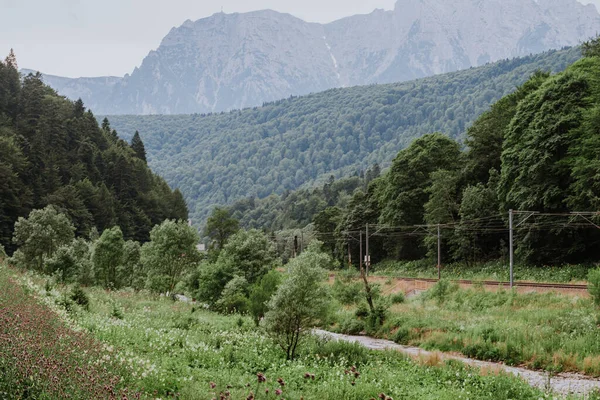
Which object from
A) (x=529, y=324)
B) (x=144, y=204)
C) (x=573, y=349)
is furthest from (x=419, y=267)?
(x=144, y=204)

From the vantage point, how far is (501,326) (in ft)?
88.6

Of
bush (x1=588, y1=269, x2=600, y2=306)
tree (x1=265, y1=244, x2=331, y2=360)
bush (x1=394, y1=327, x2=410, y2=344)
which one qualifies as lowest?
bush (x1=394, y1=327, x2=410, y2=344)

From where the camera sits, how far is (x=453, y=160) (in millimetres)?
71750

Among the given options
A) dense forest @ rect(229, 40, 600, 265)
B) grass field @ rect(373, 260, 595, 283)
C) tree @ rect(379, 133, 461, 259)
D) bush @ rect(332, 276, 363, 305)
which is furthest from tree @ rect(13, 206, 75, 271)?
tree @ rect(379, 133, 461, 259)

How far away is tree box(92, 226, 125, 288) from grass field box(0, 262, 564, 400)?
3838 centimetres

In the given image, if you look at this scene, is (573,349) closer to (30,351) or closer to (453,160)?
(30,351)

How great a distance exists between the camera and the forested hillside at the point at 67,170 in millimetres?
96625

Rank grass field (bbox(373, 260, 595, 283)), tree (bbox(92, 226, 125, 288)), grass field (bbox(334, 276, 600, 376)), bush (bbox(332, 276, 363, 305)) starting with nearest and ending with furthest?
1. grass field (bbox(334, 276, 600, 376))
2. bush (bbox(332, 276, 363, 305))
3. grass field (bbox(373, 260, 595, 283))
4. tree (bbox(92, 226, 125, 288))

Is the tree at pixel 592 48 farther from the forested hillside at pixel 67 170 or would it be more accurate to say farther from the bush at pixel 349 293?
the forested hillside at pixel 67 170

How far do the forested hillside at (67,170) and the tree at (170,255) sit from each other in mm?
42440

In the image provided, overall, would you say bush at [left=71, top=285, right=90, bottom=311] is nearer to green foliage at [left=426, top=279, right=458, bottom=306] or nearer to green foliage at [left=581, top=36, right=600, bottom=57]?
green foliage at [left=426, top=279, right=458, bottom=306]

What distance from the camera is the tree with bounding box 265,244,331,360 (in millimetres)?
18953

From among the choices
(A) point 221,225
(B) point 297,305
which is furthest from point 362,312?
(A) point 221,225

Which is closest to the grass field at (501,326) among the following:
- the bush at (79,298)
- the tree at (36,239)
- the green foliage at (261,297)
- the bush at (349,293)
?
the bush at (349,293)
